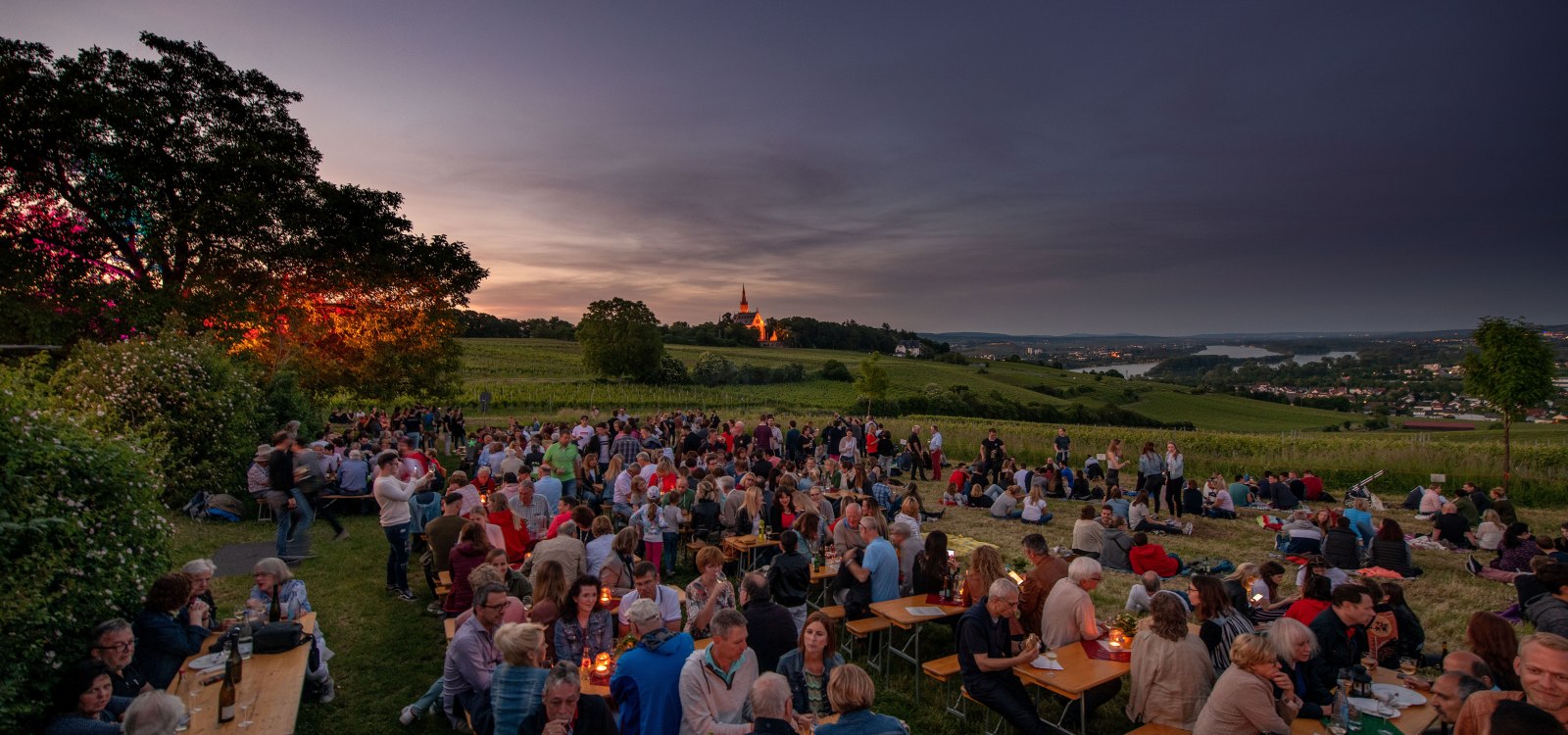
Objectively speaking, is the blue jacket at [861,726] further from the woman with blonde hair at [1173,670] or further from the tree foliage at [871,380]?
the tree foliage at [871,380]

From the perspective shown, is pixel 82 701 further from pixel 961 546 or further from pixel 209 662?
pixel 961 546

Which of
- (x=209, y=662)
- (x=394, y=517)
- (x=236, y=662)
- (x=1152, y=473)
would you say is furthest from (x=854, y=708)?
(x=1152, y=473)

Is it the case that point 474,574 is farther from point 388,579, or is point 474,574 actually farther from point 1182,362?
point 1182,362

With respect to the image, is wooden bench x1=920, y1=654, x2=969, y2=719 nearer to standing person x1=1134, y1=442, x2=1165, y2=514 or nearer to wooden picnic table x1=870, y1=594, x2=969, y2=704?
wooden picnic table x1=870, y1=594, x2=969, y2=704

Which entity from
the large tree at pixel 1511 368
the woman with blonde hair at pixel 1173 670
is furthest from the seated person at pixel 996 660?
the large tree at pixel 1511 368

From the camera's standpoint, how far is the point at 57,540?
Result: 168 inches

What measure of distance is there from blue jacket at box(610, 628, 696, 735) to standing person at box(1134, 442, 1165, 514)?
1337 cm

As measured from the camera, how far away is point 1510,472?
17.7 meters

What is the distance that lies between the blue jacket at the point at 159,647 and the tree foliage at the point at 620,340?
4453cm

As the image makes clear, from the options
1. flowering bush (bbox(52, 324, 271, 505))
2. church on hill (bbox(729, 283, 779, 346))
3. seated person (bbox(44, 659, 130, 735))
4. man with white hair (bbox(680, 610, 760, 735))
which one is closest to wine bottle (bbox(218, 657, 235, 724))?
seated person (bbox(44, 659, 130, 735))

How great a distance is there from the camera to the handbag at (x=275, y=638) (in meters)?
4.98

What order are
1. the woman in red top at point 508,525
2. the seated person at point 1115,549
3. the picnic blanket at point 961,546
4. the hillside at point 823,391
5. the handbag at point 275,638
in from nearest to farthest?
the handbag at point 275,638, the woman in red top at point 508,525, the picnic blanket at point 961,546, the seated person at point 1115,549, the hillside at point 823,391

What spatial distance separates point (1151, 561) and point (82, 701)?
419 inches

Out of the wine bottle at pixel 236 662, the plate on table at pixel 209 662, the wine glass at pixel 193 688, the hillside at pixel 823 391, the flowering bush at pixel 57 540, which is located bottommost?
the hillside at pixel 823 391
